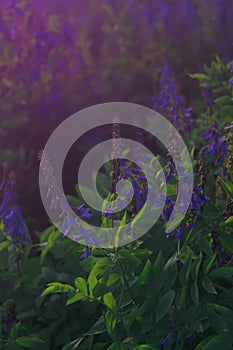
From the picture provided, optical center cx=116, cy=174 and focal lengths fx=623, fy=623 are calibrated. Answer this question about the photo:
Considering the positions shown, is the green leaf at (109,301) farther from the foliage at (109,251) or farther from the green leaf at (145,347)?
the green leaf at (145,347)

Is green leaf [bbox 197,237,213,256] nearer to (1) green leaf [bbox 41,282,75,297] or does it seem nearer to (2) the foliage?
(2) the foliage

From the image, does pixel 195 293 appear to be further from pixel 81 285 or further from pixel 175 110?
pixel 175 110

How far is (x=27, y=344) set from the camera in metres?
2.36

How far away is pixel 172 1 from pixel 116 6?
0.59m

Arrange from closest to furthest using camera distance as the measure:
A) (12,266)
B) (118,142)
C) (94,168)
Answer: (118,142), (12,266), (94,168)

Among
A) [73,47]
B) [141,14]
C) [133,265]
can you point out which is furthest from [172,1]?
[133,265]

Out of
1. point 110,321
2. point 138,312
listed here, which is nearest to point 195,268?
point 138,312

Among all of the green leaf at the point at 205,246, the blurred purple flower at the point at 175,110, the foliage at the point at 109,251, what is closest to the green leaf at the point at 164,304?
the foliage at the point at 109,251

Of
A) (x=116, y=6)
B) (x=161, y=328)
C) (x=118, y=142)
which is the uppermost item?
(x=116, y=6)

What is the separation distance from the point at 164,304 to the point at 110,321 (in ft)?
0.69

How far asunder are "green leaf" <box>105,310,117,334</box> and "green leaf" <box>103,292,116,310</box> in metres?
0.05

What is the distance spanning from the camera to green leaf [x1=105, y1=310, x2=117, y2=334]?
7.24 feet

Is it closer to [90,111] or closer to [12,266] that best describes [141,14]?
[90,111]

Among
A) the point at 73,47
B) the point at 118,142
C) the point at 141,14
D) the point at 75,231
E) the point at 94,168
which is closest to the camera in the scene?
the point at 118,142
